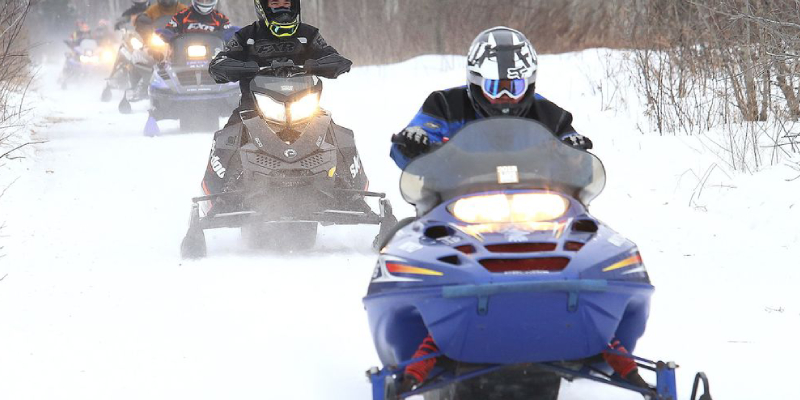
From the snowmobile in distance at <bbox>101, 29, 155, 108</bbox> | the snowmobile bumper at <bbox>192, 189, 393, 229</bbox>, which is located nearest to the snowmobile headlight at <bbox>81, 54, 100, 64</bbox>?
the snowmobile in distance at <bbox>101, 29, 155, 108</bbox>

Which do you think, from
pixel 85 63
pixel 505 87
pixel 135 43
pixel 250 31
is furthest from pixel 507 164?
pixel 85 63

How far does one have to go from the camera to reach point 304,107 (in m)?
7.91

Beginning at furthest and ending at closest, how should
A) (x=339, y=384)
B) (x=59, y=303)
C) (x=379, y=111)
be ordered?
(x=379, y=111)
(x=59, y=303)
(x=339, y=384)

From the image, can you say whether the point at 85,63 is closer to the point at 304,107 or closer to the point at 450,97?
the point at 304,107

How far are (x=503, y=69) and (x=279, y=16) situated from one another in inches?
166

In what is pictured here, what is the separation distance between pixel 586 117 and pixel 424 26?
12463 millimetres

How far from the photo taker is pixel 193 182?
11539 mm

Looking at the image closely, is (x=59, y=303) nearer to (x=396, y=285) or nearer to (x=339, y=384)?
(x=339, y=384)

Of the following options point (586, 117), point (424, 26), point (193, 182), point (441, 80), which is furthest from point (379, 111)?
point (424, 26)

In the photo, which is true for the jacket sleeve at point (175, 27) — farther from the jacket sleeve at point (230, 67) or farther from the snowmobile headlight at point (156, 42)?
the jacket sleeve at point (230, 67)

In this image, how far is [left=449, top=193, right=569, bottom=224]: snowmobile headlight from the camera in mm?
3773

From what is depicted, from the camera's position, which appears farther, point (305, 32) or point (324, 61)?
point (305, 32)

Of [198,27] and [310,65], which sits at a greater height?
[310,65]

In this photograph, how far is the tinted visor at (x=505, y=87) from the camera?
456 centimetres
